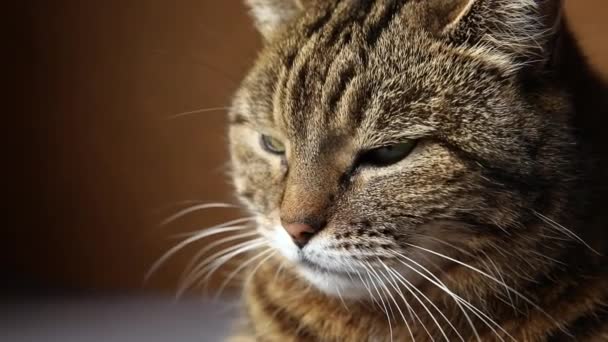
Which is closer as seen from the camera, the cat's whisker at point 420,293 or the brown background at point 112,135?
the cat's whisker at point 420,293

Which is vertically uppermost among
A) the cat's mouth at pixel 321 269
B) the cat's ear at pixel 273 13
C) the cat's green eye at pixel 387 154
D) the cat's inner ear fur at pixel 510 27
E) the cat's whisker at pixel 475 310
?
the cat's ear at pixel 273 13

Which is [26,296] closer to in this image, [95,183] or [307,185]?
[95,183]

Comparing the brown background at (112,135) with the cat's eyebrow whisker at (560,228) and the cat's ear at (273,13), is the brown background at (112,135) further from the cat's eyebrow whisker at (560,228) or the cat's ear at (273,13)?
the cat's eyebrow whisker at (560,228)

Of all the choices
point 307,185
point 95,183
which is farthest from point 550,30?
point 95,183

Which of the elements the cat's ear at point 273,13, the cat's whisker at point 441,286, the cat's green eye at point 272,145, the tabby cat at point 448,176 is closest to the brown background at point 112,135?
the cat's ear at point 273,13

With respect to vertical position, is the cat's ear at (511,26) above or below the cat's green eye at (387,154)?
above

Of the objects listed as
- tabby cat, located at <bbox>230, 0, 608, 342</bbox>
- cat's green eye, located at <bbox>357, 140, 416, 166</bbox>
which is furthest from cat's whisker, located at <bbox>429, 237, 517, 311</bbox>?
cat's green eye, located at <bbox>357, 140, 416, 166</bbox>

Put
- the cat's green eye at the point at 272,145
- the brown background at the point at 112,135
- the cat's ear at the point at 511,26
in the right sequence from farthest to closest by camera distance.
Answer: the brown background at the point at 112,135
the cat's green eye at the point at 272,145
the cat's ear at the point at 511,26
